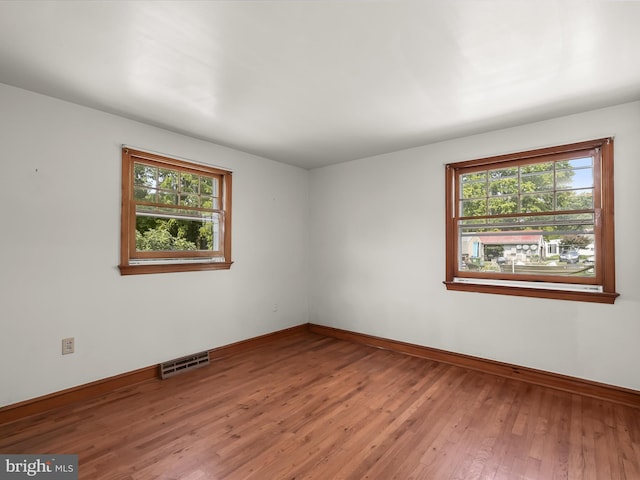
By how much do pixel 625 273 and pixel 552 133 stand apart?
142 centimetres

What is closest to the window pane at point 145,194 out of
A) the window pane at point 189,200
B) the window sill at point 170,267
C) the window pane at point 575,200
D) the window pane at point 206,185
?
the window pane at point 189,200

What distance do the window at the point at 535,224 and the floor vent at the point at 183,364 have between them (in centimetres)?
293

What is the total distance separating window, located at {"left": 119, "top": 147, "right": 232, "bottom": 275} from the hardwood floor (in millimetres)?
1245

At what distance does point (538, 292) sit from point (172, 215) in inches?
152

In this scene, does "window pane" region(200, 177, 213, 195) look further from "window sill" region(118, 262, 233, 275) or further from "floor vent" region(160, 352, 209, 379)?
"floor vent" region(160, 352, 209, 379)

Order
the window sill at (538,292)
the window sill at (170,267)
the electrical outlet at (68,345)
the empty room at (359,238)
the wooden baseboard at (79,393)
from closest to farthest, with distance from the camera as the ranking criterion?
the empty room at (359,238)
the wooden baseboard at (79,393)
the electrical outlet at (68,345)
the window sill at (538,292)
the window sill at (170,267)

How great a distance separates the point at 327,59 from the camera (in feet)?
6.86

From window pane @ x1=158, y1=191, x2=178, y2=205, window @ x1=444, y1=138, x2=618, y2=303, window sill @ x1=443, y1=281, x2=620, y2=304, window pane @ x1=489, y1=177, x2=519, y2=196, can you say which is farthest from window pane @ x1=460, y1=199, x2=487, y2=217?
window pane @ x1=158, y1=191, x2=178, y2=205

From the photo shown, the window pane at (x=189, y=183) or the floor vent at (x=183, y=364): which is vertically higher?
the window pane at (x=189, y=183)

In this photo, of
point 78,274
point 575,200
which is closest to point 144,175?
point 78,274

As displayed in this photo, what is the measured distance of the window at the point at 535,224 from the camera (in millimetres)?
2867

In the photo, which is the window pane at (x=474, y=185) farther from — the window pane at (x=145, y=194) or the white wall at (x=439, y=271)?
the window pane at (x=145, y=194)

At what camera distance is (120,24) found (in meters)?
1.73

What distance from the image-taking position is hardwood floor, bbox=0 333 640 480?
1901 millimetres
